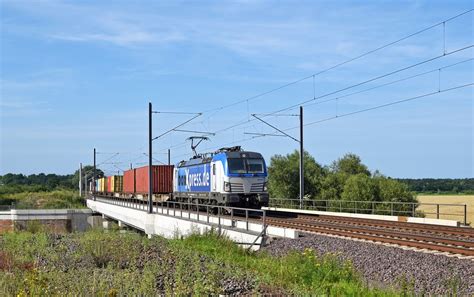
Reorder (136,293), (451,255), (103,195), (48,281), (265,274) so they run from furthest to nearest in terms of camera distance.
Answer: (103,195) < (451,255) < (265,274) < (48,281) < (136,293)

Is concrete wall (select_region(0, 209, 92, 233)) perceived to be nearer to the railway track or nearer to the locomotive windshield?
the locomotive windshield

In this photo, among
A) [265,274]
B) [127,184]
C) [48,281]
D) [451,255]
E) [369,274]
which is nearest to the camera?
[48,281]

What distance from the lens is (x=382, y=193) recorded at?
5941cm

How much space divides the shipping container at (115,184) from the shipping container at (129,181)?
5046 millimetres

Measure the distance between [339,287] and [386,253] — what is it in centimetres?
622

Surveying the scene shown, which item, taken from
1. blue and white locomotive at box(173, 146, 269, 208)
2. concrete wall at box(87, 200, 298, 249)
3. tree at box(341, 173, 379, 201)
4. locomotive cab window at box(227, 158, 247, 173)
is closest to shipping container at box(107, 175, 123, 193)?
concrete wall at box(87, 200, 298, 249)

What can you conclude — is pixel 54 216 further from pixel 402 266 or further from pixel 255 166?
pixel 402 266

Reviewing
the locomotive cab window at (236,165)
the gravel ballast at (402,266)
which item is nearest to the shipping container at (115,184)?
the locomotive cab window at (236,165)

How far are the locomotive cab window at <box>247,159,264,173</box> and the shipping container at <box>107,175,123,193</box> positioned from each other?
3992cm

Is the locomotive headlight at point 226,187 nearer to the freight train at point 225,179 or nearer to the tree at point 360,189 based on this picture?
the freight train at point 225,179

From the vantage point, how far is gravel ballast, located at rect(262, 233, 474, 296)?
12.6 metres

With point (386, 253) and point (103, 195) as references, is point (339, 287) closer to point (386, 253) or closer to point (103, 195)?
point (386, 253)

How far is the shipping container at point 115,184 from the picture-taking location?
74.3m

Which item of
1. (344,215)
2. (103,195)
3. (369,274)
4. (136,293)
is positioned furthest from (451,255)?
(103,195)
